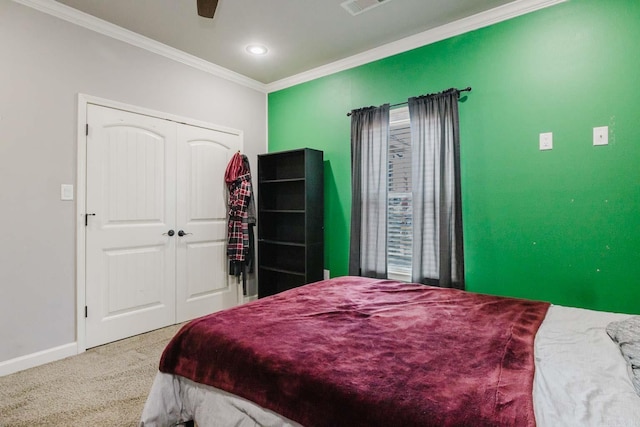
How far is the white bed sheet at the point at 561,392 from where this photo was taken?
0.87 metres

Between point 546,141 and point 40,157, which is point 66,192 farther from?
point 546,141

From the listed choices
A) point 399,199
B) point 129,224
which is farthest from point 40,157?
point 399,199

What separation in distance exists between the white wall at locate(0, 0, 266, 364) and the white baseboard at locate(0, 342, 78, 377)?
0.04 meters

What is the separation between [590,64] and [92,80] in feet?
12.4

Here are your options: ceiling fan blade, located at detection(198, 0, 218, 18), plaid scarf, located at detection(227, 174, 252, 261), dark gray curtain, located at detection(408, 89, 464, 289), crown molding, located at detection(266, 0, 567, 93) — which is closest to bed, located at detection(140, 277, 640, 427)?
dark gray curtain, located at detection(408, 89, 464, 289)

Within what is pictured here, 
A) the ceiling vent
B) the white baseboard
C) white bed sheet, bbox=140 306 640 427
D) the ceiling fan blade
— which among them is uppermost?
the ceiling vent

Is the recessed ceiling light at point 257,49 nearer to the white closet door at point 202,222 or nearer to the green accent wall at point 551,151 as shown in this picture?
the white closet door at point 202,222

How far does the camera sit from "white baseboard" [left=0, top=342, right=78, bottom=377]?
2.32m

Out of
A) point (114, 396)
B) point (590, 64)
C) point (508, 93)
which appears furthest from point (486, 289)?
point (114, 396)

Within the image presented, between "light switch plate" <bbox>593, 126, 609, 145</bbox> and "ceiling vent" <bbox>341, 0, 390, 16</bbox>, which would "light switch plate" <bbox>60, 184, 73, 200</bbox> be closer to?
"ceiling vent" <bbox>341, 0, 390, 16</bbox>

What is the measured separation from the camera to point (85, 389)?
2.12 meters

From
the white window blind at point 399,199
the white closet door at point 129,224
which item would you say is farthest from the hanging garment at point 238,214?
the white window blind at point 399,199

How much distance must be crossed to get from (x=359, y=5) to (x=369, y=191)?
5.13 ft

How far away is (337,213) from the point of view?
3582 mm
